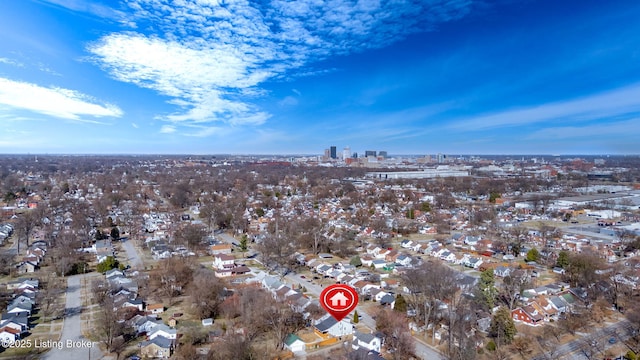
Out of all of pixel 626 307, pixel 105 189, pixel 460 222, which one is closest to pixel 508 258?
pixel 626 307

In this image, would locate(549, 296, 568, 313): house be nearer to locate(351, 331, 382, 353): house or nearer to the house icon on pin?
locate(351, 331, 382, 353): house

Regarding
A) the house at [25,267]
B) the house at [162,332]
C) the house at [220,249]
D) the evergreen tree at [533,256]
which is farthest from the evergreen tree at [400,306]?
the house at [25,267]

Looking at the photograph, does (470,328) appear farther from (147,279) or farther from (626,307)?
(147,279)

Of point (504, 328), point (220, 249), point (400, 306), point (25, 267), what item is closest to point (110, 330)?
point (400, 306)

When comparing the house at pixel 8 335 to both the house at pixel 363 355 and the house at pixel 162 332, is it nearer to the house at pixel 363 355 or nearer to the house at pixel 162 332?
the house at pixel 162 332

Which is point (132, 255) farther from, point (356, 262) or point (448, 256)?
point (448, 256)

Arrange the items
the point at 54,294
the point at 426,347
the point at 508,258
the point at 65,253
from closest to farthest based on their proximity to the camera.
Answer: the point at 426,347 → the point at 54,294 → the point at 65,253 → the point at 508,258
